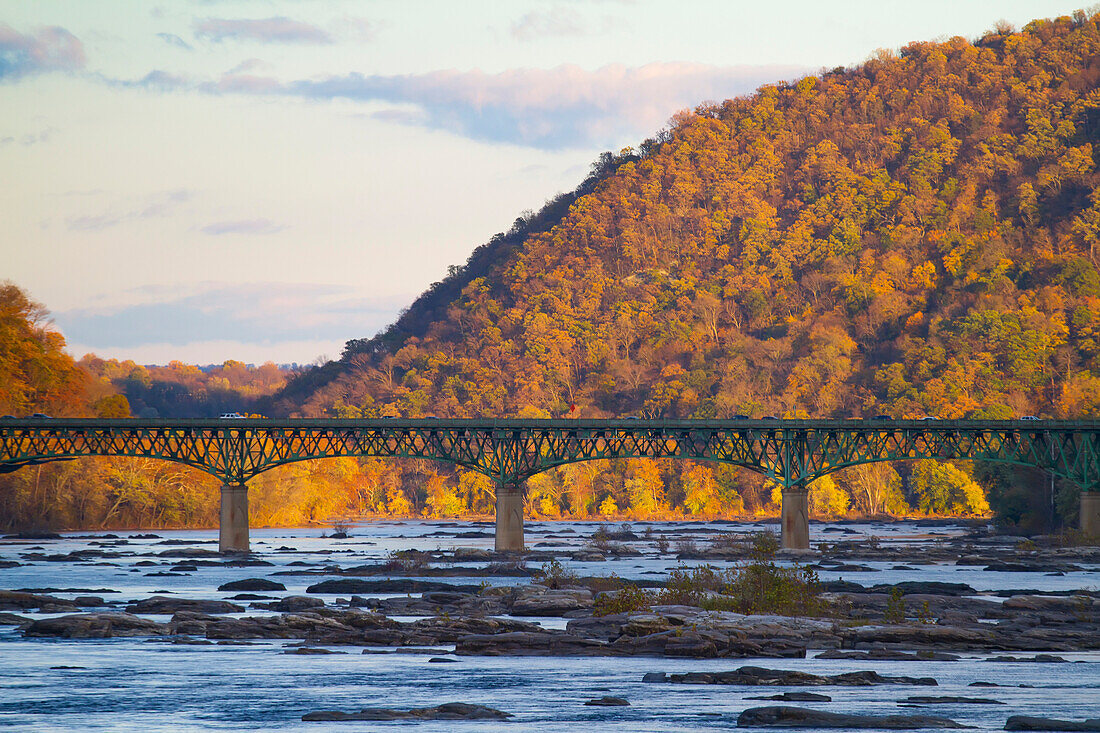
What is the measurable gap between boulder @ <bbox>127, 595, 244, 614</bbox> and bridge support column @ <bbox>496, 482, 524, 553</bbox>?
1537 inches

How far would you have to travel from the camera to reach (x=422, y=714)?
110 ft

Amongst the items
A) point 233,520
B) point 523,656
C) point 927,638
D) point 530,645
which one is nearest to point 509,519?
point 233,520

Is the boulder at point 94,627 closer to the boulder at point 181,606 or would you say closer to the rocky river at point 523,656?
the rocky river at point 523,656

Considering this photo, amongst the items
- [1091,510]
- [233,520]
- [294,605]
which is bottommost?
[294,605]

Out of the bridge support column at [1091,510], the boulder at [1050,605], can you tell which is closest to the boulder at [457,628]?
the boulder at [1050,605]

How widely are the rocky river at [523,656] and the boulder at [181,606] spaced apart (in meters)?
0.16

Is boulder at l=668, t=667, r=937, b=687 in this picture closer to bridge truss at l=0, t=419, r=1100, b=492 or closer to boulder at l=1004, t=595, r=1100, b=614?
boulder at l=1004, t=595, r=1100, b=614

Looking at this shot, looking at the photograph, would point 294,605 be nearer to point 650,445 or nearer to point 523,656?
point 523,656

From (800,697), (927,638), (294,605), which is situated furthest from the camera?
(294,605)

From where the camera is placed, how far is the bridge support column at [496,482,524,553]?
95125 millimetres

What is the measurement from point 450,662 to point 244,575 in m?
36.3

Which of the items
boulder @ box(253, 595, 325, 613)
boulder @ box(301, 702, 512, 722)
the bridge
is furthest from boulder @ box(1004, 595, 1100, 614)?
the bridge

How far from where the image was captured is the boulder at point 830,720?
31.6m

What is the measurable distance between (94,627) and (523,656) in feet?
53.7
